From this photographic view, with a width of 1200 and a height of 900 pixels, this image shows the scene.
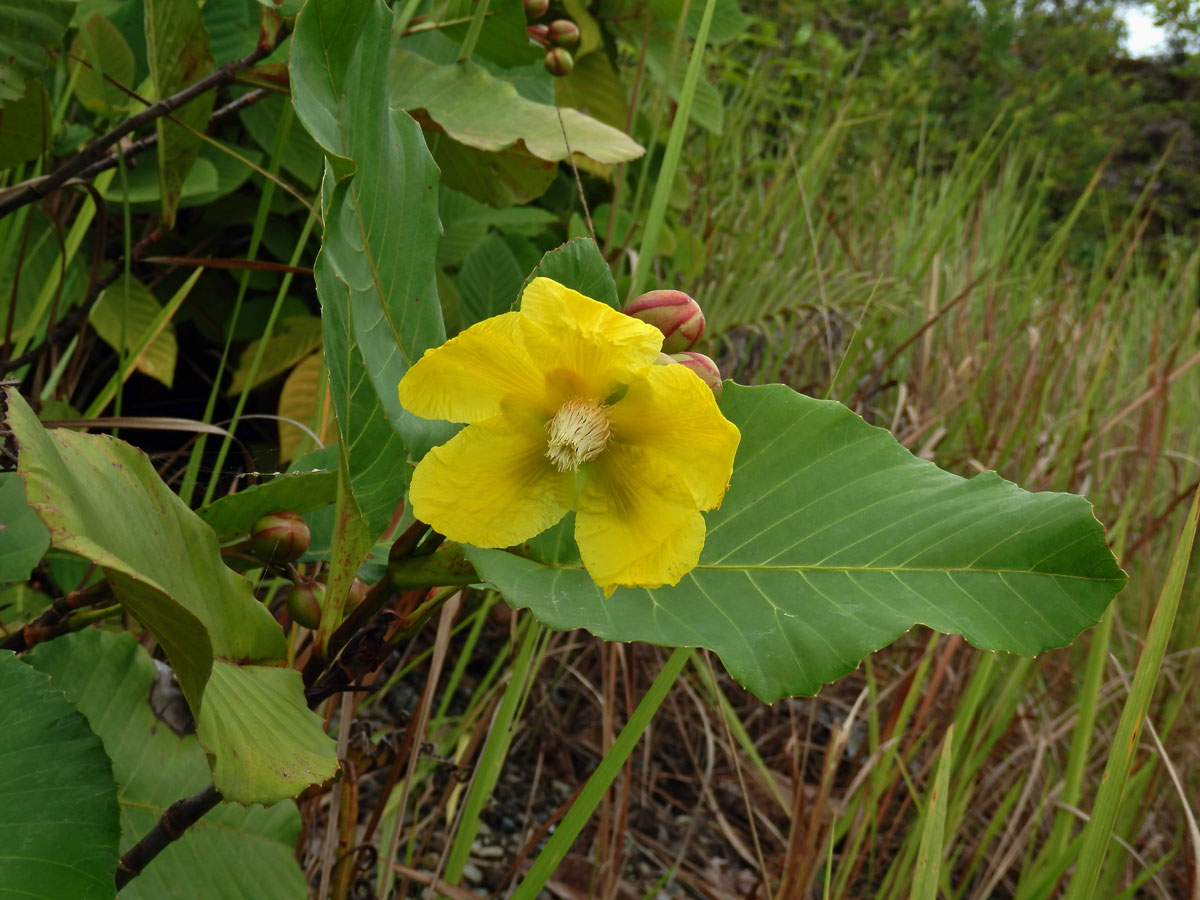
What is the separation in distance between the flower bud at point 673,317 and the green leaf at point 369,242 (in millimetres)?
110

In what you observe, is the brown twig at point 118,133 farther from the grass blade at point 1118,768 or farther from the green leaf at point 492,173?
the grass blade at point 1118,768

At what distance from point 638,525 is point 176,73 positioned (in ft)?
1.90

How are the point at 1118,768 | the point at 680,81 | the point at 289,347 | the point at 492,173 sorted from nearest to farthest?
the point at 1118,768 < the point at 492,173 < the point at 289,347 < the point at 680,81

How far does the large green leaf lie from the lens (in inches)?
14.1

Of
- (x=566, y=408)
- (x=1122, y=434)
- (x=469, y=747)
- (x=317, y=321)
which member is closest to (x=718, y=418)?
(x=566, y=408)

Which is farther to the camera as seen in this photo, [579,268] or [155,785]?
[155,785]

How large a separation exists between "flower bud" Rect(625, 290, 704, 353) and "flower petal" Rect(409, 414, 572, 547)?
0.08m

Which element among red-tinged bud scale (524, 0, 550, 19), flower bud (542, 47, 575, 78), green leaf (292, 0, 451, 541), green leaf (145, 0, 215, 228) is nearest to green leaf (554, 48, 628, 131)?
flower bud (542, 47, 575, 78)

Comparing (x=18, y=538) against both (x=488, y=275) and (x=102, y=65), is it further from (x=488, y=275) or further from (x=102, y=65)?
(x=488, y=275)

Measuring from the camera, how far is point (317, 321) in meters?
1.26

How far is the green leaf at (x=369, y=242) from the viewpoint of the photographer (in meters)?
0.44

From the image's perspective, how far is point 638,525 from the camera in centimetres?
45

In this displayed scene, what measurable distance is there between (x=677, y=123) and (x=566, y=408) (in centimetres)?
31

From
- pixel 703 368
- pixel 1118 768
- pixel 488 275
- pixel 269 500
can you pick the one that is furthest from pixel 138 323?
pixel 1118 768
